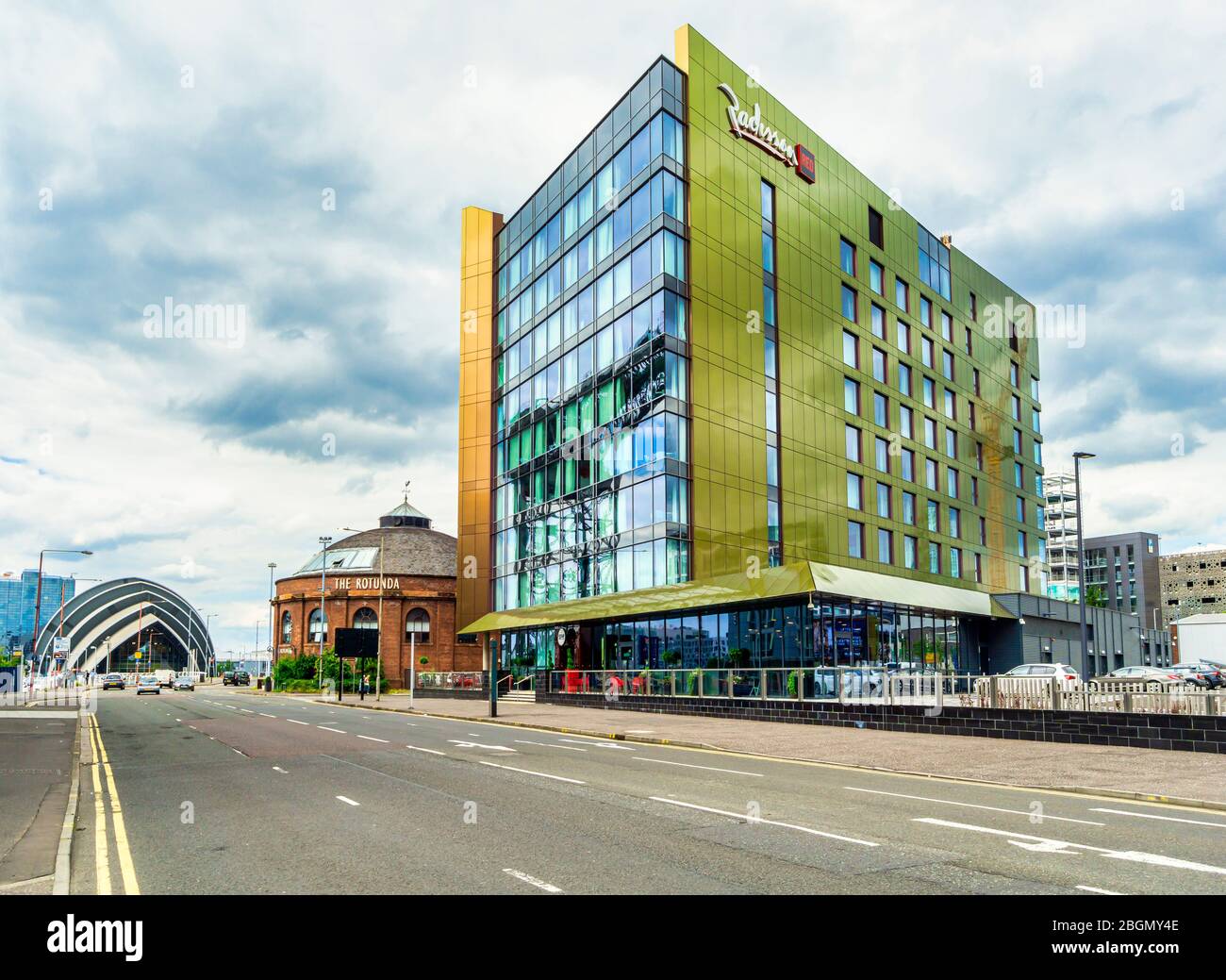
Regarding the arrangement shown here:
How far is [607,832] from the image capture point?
10.5 metres

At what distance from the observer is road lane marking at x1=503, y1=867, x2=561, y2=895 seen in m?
7.63

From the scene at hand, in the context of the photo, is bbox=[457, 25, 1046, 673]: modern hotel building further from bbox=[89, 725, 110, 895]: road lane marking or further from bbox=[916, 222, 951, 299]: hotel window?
bbox=[89, 725, 110, 895]: road lane marking

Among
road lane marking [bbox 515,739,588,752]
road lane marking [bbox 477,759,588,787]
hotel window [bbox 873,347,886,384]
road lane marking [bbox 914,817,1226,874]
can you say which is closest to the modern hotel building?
hotel window [bbox 873,347,886,384]

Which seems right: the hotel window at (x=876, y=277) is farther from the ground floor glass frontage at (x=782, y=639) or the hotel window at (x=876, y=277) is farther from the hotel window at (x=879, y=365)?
the ground floor glass frontage at (x=782, y=639)

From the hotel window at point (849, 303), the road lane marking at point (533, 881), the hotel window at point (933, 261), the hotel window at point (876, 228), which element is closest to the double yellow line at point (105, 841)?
the road lane marking at point (533, 881)

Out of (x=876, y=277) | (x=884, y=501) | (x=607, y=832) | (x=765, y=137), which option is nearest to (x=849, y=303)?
(x=876, y=277)

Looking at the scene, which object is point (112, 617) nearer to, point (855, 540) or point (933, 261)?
point (855, 540)

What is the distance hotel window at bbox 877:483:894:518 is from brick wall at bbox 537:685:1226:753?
2780 cm

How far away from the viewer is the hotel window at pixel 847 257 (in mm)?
55594

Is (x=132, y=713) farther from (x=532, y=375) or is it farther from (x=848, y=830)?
(x=848, y=830)

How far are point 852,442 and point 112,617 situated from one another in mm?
138855
